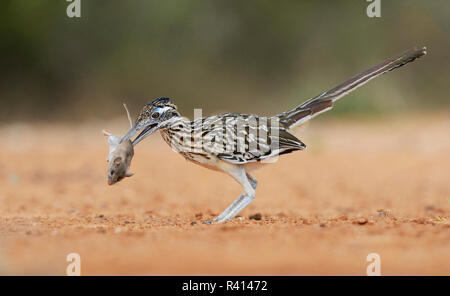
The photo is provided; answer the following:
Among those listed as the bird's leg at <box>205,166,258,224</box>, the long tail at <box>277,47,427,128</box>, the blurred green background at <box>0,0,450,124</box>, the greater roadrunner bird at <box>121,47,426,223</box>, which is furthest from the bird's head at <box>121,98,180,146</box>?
the blurred green background at <box>0,0,450,124</box>

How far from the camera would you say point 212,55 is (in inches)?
865

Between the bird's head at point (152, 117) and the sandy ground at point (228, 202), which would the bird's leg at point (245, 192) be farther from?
the bird's head at point (152, 117)

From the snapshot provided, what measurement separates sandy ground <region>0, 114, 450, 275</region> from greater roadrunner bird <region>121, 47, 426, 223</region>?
578 mm

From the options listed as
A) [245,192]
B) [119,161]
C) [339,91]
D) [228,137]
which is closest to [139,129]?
[119,161]

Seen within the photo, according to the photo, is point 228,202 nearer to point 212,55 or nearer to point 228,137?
point 228,137

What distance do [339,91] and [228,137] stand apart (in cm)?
142

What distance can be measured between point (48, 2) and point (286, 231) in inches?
675

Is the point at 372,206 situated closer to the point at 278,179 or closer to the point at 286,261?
the point at 278,179

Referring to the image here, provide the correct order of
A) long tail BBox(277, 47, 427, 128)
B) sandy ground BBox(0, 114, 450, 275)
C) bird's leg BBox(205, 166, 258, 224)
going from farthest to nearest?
long tail BBox(277, 47, 427, 128)
bird's leg BBox(205, 166, 258, 224)
sandy ground BBox(0, 114, 450, 275)

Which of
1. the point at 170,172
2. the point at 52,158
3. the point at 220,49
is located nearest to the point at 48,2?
the point at 220,49

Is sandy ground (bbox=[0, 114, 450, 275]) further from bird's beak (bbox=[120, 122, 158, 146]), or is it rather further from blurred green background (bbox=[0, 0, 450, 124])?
blurred green background (bbox=[0, 0, 450, 124])

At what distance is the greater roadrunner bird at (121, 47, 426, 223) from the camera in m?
5.98

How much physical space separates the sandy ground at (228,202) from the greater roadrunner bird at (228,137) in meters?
0.58

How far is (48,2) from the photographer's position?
66.3 feet
